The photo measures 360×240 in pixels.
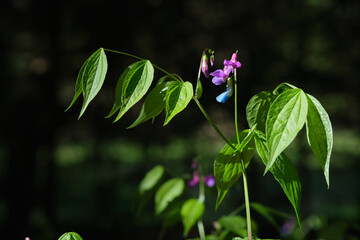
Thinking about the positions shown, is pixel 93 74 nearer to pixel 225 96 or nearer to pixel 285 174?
pixel 225 96

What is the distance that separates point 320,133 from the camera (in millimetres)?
718

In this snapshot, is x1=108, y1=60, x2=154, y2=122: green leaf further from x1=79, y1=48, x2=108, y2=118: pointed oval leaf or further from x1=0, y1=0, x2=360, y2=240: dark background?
x1=0, y1=0, x2=360, y2=240: dark background

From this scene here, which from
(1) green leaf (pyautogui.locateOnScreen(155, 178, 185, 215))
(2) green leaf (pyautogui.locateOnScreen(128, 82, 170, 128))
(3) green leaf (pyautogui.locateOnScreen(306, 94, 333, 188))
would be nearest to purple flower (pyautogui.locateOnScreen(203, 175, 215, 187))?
(1) green leaf (pyautogui.locateOnScreen(155, 178, 185, 215))

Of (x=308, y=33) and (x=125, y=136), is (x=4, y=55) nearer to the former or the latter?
(x=125, y=136)

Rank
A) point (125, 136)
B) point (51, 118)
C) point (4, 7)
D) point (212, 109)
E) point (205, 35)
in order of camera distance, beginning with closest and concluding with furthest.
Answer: point (51, 118) < point (4, 7) < point (205, 35) < point (212, 109) < point (125, 136)

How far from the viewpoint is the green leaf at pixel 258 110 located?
2.65ft

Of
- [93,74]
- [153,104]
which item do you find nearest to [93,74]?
[93,74]

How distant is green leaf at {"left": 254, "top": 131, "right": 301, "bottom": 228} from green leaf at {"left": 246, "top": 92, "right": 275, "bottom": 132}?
51 mm

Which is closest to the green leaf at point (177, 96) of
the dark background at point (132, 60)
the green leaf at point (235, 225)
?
the green leaf at point (235, 225)

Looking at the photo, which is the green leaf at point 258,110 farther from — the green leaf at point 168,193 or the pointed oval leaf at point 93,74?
the green leaf at point 168,193

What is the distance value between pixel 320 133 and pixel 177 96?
251 mm

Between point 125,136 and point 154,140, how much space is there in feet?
2.34

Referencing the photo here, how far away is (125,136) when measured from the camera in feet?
33.7

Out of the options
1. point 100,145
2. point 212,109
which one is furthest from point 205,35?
point 100,145
